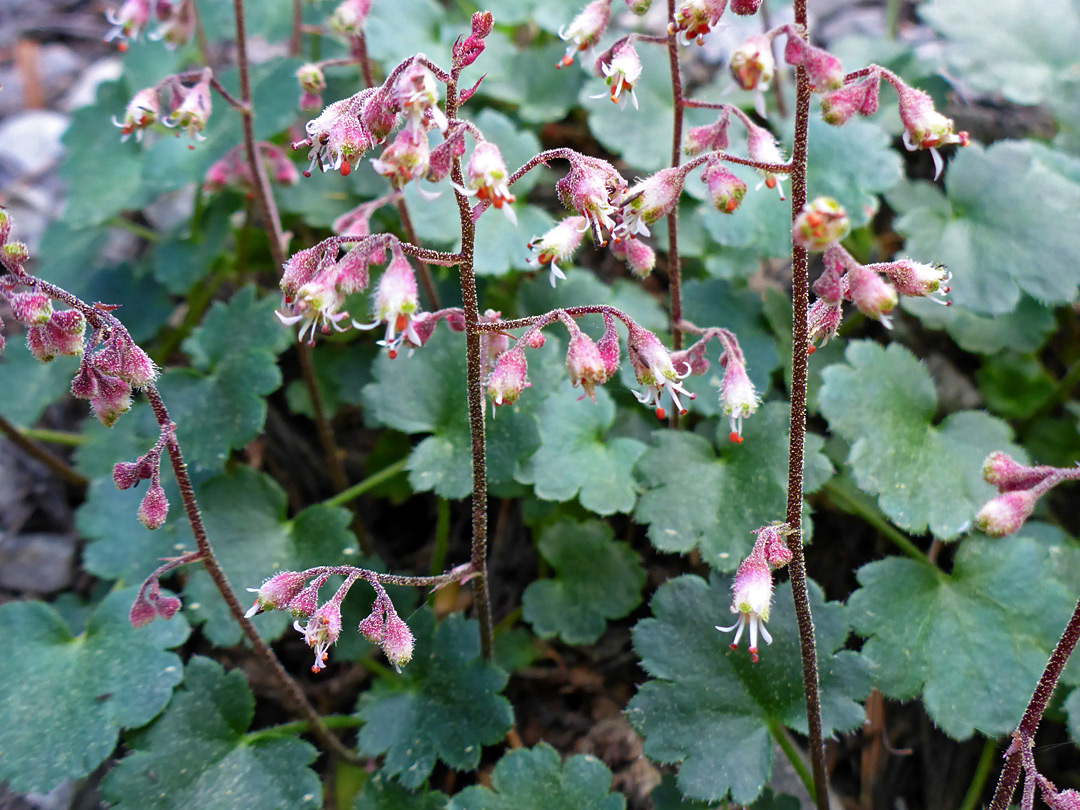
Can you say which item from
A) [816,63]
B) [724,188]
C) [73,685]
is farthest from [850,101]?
[73,685]

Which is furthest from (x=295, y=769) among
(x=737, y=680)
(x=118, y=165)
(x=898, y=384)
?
(x=118, y=165)

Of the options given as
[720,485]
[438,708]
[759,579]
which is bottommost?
[438,708]

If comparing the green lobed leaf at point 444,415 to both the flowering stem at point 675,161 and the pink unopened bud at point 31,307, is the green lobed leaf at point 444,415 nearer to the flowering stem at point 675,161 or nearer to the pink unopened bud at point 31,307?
the flowering stem at point 675,161

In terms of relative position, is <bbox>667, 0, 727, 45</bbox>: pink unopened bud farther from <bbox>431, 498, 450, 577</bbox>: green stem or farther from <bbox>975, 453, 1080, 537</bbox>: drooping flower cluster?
<bbox>431, 498, 450, 577</bbox>: green stem

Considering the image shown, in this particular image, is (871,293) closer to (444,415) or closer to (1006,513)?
(1006,513)

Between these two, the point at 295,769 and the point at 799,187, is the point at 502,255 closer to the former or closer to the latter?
the point at 799,187

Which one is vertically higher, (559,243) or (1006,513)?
(559,243)

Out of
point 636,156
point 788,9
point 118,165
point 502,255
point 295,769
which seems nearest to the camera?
point 295,769

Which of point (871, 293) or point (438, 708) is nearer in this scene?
point (871, 293)
